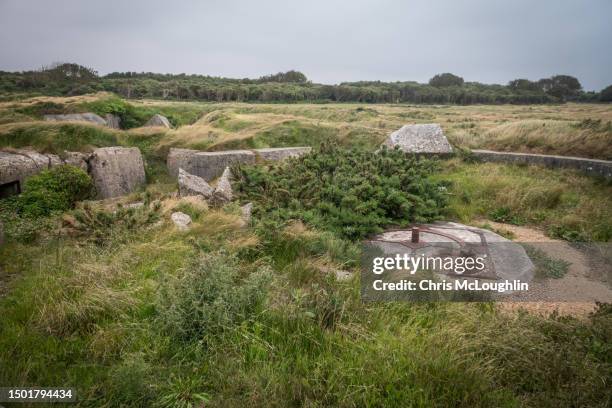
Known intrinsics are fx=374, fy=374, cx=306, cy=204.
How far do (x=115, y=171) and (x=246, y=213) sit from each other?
14.1 feet

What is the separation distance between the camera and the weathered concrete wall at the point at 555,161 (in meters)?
8.67

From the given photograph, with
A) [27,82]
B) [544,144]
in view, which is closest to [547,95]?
[544,144]

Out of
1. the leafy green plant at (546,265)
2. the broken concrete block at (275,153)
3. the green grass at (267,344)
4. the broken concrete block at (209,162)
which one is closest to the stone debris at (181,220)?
the green grass at (267,344)

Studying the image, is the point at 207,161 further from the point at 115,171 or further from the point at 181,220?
the point at 181,220

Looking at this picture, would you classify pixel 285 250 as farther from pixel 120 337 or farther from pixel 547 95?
pixel 547 95

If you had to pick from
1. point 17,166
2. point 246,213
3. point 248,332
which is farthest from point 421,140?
point 17,166

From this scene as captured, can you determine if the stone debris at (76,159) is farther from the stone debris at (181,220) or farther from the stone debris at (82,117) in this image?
the stone debris at (82,117)

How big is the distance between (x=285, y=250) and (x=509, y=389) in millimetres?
2907

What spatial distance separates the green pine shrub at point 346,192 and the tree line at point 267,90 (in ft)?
71.1

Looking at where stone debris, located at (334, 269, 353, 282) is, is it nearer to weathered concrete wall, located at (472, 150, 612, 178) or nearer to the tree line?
weathered concrete wall, located at (472, 150, 612, 178)

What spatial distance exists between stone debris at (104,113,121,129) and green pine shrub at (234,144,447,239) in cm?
963

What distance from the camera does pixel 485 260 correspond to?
5.01 m

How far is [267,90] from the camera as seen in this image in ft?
159

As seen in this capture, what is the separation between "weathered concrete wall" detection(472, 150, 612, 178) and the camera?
8.67 metres
